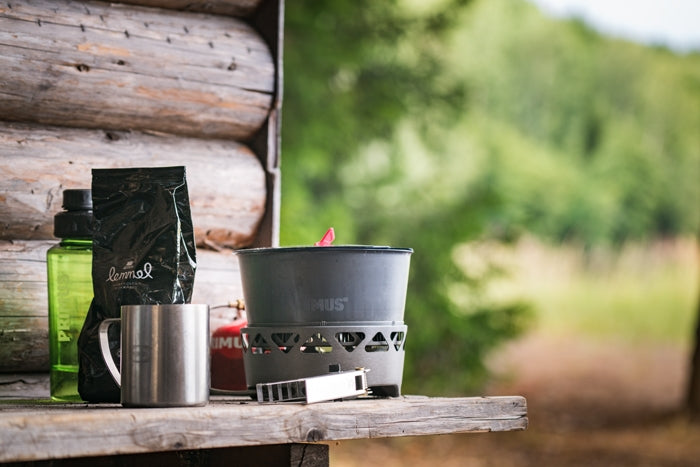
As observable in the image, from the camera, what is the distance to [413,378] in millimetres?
9141

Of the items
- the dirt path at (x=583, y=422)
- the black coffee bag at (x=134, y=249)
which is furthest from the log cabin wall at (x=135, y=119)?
the dirt path at (x=583, y=422)

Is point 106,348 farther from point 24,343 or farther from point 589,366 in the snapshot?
point 589,366

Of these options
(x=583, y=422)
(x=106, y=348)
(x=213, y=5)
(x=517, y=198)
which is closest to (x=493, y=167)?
(x=517, y=198)

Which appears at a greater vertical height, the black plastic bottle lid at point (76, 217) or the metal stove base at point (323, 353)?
the black plastic bottle lid at point (76, 217)

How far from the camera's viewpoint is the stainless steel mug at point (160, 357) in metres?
1.61

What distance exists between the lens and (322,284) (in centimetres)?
179

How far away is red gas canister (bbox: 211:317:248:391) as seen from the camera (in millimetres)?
2143

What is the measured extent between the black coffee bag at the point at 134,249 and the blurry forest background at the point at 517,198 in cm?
395

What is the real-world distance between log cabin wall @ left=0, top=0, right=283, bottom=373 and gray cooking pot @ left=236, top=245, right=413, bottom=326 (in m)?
0.69

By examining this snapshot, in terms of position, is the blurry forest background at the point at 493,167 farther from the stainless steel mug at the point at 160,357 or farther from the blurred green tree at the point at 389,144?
the stainless steel mug at the point at 160,357

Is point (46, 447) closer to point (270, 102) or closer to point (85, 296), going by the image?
point (85, 296)

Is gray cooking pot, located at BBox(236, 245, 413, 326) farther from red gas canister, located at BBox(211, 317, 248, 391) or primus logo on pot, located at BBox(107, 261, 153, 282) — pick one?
red gas canister, located at BBox(211, 317, 248, 391)

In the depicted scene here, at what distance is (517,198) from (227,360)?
10.5 meters

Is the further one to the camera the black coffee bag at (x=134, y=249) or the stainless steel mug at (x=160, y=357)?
the black coffee bag at (x=134, y=249)
